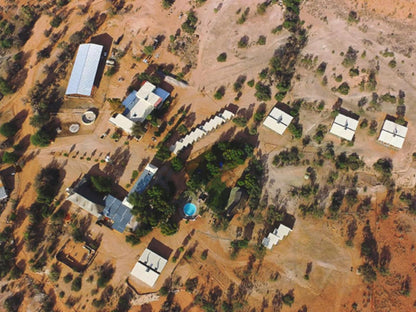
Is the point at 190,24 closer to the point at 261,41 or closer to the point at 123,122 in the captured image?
the point at 261,41

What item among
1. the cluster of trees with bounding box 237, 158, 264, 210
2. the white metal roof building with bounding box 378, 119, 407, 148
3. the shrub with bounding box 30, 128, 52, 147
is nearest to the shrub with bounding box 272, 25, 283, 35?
the white metal roof building with bounding box 378, 119, 407, 148

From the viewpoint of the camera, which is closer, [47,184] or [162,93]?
[47,184]

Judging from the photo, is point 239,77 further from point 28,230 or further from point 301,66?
point 28,230

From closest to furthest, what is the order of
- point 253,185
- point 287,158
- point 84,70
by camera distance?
point 253,185
point 287,158
point 84,70

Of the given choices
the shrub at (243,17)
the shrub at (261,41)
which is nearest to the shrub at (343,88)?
the shrub at (261,41)

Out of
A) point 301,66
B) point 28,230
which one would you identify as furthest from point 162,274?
point 301,66

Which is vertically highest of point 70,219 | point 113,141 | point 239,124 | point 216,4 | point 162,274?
point 216,4

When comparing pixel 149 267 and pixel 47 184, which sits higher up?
pixel 47 184

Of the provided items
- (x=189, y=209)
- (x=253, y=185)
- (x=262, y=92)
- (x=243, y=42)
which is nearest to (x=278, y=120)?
(x=262, y=92)
